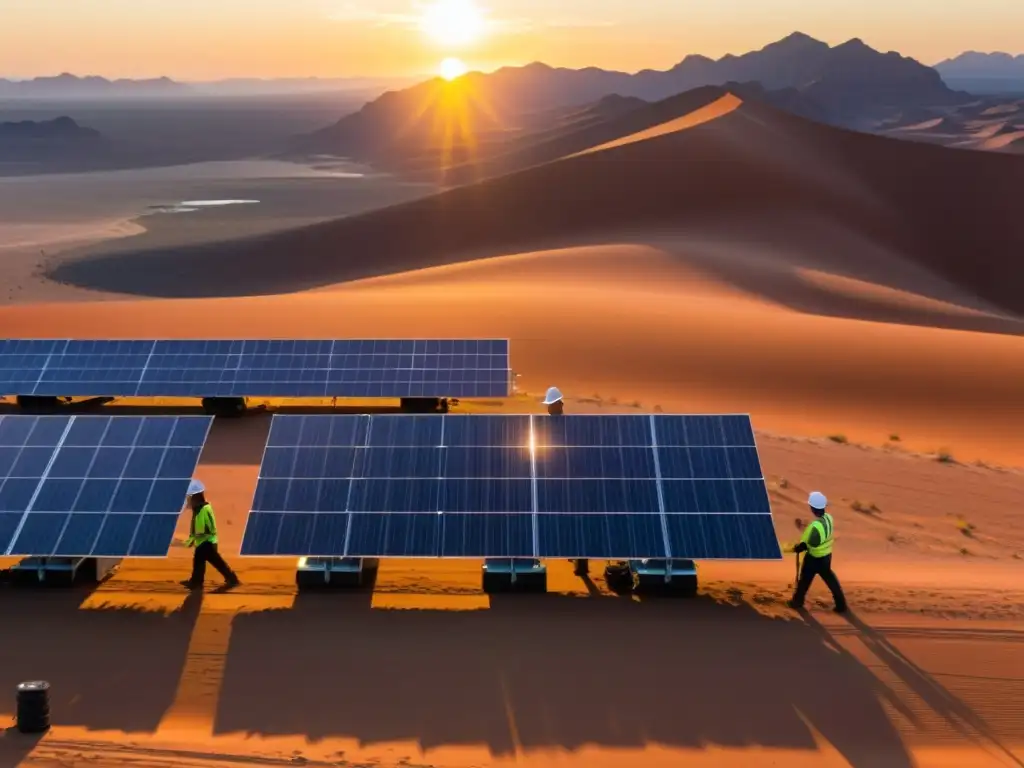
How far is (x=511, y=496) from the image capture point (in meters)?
11.6

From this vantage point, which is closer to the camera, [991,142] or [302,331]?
[302,331]

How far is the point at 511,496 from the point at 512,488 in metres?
0.11

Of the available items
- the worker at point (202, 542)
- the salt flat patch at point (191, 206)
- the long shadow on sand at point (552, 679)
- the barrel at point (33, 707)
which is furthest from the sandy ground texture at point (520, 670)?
the salt flat patch at point (191, 206)

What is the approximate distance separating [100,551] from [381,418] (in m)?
3.46

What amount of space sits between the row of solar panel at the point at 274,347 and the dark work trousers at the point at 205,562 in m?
10.3

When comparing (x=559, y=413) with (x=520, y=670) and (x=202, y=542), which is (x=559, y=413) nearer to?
(x=520, y=670)

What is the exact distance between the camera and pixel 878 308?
38.6m

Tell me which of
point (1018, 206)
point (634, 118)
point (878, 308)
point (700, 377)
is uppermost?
point (634, 118)

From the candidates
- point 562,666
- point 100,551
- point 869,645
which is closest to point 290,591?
point 100,551

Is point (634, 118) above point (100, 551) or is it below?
above

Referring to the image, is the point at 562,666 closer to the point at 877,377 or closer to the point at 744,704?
the point at 744,704

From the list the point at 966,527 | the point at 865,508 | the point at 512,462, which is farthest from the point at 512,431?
the point at 966,527

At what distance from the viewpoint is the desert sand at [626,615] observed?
8844 millimetres

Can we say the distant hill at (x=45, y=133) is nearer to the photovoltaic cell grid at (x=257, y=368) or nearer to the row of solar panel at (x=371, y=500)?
the photovoltaic cell grid at (x=257, y=368)
